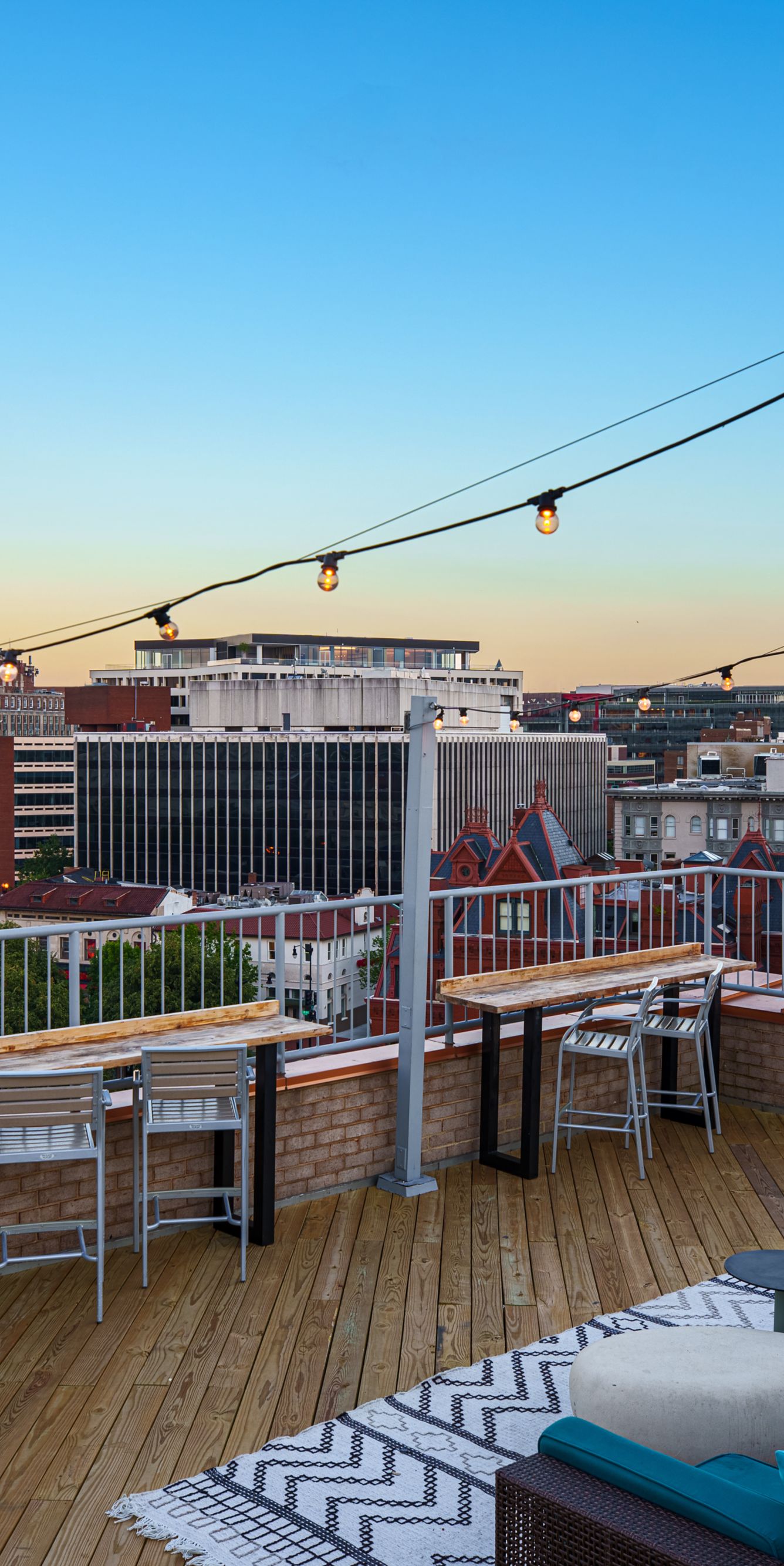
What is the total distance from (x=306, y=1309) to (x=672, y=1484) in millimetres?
2263

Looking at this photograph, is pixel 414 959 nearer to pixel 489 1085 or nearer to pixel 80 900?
pixel 489 1085

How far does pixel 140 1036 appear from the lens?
436 centimetres

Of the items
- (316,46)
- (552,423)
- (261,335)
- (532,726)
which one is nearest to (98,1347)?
(316,46)

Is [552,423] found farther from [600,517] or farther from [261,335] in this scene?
[261,335]

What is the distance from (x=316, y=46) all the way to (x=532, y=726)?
15160 cm

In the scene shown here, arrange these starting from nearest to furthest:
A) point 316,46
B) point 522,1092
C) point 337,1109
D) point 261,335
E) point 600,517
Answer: point 337,1109 → point 522,1092 → point 316,46 → point 261,335 → point 600,517

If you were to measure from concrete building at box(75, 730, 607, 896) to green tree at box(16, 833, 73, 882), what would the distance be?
1456 centimetres

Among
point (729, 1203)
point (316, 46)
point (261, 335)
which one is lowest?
point (729, 1203)

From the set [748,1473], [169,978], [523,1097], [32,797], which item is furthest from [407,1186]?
[32,797]

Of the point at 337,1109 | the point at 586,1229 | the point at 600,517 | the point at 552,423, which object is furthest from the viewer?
the point at 600,517

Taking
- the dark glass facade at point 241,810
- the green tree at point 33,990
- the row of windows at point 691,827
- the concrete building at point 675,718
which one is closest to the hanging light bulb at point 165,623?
the green tree at point 33,990

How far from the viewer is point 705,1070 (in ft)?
20.7

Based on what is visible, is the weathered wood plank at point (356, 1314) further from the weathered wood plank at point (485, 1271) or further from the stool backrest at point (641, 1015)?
the stool backrest at point (641, 1015)

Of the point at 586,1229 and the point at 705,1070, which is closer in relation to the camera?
the point at 586,1229
